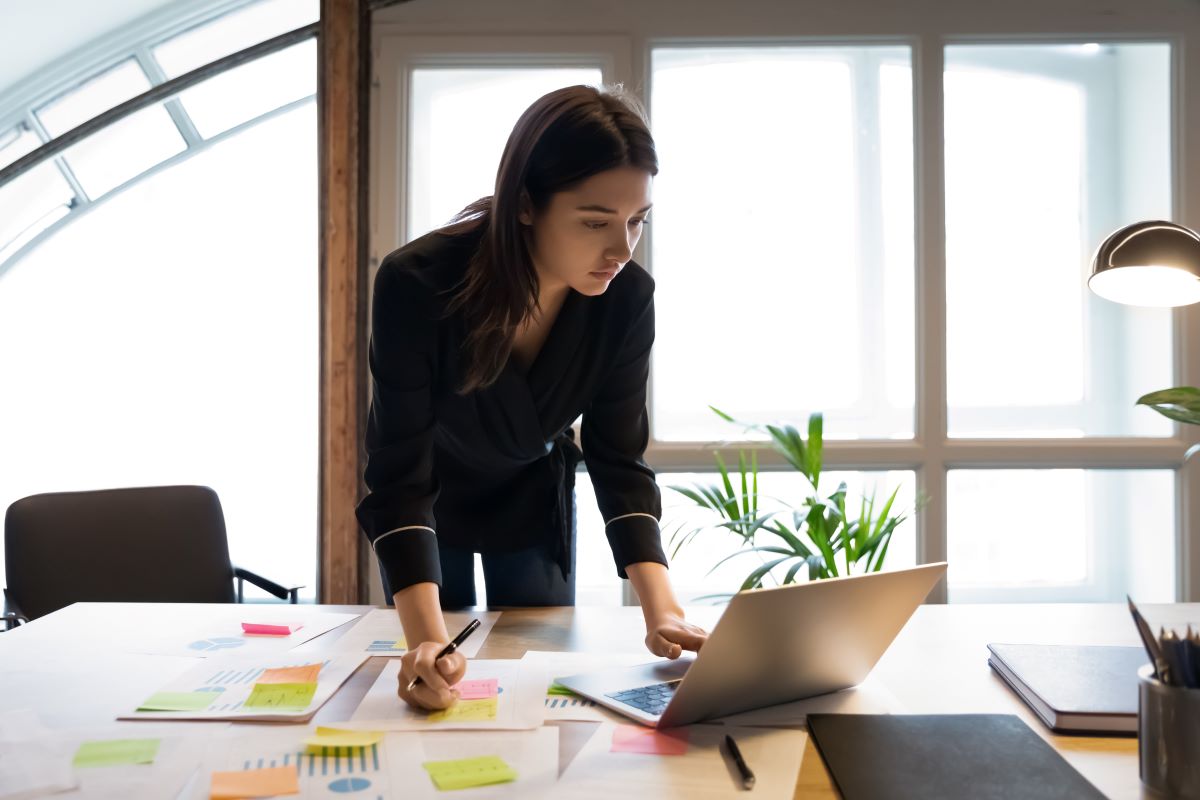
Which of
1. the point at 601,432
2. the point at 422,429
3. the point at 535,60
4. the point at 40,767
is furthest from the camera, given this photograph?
the point at 535,60

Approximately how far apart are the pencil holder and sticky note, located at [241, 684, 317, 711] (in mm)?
805

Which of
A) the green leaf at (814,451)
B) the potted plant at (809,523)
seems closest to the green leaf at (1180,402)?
the potted plant at (809,523)

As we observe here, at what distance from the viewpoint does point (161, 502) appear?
86.7 inches

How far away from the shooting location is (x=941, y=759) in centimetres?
86

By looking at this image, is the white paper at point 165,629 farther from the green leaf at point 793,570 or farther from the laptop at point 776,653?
the green leaf at point 793,570

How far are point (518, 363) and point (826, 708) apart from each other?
72 centimetres

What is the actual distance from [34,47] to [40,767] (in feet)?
10.7

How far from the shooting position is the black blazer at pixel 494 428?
1.30 meters

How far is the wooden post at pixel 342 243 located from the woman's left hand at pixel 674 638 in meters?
2.05

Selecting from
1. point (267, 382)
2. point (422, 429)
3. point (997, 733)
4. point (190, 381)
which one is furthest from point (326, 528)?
point (997, 733)

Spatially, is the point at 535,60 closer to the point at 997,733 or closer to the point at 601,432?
the point at 601,432

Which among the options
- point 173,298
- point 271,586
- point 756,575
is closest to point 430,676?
point 271,586

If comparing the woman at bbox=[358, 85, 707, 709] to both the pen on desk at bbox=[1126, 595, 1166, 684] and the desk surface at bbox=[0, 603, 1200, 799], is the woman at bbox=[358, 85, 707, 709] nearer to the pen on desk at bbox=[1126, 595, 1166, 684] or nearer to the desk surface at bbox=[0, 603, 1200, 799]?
the desk surface at bbox=[0, 603, 1200, 799]

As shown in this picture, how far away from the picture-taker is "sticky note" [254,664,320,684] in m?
1.10
